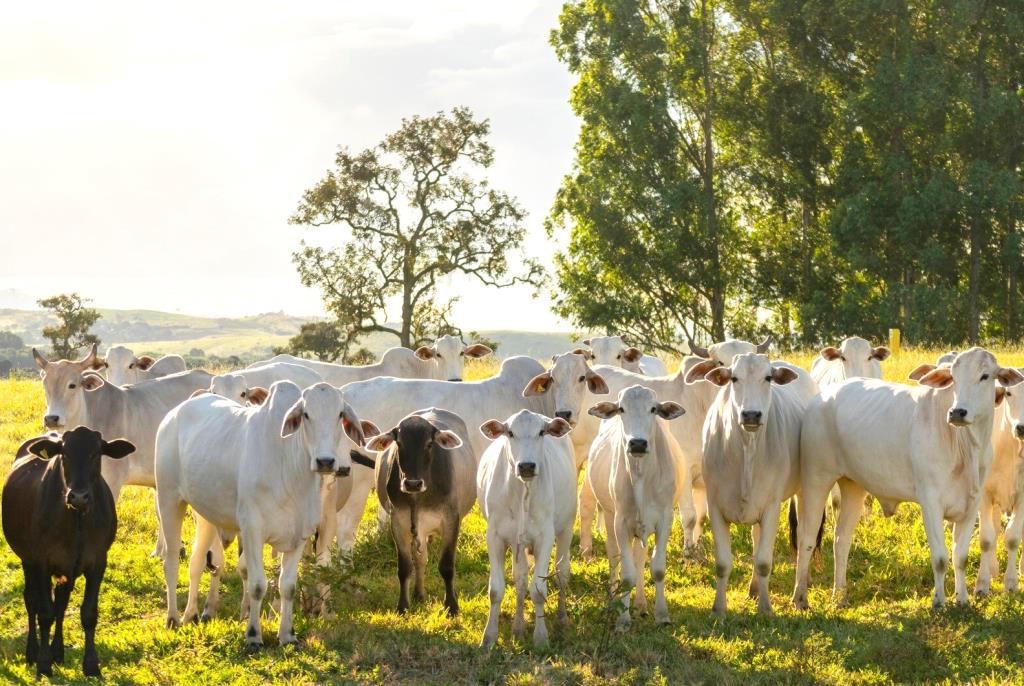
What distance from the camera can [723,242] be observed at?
1436 inches

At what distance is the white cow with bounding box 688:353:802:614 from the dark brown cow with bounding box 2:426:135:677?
16.7 feet

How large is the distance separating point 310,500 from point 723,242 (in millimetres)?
28204

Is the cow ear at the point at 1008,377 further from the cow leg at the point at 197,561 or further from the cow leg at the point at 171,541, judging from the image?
the cow leg at the point at 171,541

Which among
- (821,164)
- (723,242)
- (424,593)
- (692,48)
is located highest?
(692,48)

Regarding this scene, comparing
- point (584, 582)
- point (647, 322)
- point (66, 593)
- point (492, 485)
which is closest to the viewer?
point (66, 593)

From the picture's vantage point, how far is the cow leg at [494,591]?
944 cm

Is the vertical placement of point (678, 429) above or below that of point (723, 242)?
below

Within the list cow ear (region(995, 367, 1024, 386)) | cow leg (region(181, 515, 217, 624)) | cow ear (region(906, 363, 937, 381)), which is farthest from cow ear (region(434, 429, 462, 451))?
cow ear (region(995, 367, 1024, 386))

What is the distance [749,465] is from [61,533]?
5.71 m

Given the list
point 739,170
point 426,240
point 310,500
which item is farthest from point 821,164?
point 310,500

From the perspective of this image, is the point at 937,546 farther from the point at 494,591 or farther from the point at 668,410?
the point at 494,591

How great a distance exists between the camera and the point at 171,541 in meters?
10.7

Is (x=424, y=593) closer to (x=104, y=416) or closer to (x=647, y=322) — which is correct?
(x=104, y=416)

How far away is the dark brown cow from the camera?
912 cm
